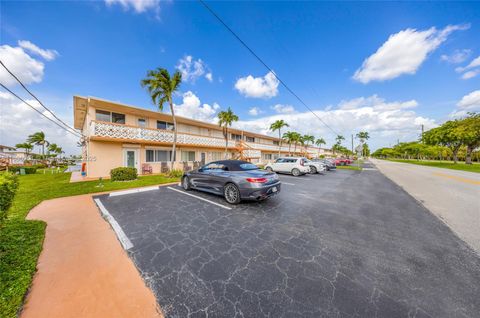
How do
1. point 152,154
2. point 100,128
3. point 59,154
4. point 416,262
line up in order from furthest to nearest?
point 59,154
point 152,154
point 100,128
point 416,262

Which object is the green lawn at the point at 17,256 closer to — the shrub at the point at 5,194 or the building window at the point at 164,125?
the shrub at the point at 5,194

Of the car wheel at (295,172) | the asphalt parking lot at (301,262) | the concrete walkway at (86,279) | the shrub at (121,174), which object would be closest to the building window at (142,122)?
the shrub at (121,174)

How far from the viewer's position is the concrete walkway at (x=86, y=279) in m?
2.03

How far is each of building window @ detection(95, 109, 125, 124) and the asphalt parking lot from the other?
36.1 ft

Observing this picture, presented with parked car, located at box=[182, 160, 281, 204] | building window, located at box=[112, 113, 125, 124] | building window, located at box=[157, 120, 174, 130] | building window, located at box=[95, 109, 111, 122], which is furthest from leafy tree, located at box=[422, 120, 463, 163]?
building window, located at box=[95, 109, 111, 122]

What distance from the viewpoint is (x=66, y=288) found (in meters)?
2.36

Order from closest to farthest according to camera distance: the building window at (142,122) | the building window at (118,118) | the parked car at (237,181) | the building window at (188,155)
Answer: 1. the parked car at (237,181)
2. the building window at (118,118)
3. the building window at (142,122)
4. the building window at (188,155)

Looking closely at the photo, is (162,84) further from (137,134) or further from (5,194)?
(5,194)

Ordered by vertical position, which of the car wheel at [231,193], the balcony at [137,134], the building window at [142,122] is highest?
the building window at [142,122]

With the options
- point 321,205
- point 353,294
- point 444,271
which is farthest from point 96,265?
point 321,205

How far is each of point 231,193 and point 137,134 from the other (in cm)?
1098

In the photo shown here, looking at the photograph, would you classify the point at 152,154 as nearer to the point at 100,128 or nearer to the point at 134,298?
the point at 100,128

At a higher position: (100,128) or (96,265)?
(100,128)

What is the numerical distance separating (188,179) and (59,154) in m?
67.9
